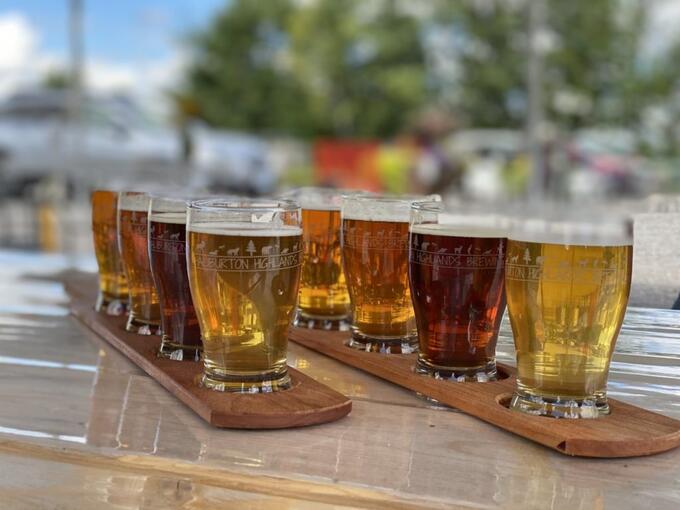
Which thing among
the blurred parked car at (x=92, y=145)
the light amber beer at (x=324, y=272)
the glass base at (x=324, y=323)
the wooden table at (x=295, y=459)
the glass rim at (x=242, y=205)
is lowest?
the wooden table at (x=295, y=459)

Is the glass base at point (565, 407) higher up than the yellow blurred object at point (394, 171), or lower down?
lower down

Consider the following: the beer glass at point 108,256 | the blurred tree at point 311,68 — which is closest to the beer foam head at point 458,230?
the beer glass at point 108,256

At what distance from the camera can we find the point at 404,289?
104cm

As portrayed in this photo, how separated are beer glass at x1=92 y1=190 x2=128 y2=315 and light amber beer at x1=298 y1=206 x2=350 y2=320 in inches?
10.8

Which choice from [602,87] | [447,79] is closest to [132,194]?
[602,87]

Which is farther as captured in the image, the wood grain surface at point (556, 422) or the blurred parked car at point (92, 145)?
the blurred parked car at point (92, 145)

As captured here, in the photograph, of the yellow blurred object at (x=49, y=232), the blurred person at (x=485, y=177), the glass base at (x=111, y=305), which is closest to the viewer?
the glass base at (x=111, y=305)

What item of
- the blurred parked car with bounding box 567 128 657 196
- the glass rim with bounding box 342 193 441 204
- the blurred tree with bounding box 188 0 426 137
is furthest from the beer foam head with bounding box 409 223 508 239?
the blurred tree with bounding box 188 0 426 137

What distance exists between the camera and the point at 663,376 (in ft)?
3.18

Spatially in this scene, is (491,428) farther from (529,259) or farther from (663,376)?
(663,376)

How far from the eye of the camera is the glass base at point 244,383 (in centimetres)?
83

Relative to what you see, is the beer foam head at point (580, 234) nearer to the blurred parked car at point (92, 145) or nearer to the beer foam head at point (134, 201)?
the beer foam head at point (134, 201)

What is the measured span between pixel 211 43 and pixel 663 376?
81.9 feet

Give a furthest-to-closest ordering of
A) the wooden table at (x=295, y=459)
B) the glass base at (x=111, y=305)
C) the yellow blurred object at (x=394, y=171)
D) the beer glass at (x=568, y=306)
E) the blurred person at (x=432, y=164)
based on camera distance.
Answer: the yellow blurred object at (x=394, y=171) → the blurred person at (x=432, y=164) → the glass base at (x=111, y=305) → the beer glass at (x=568, y=306) → the wooden table at (x=295, y=459)
